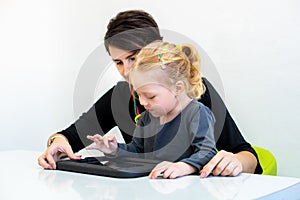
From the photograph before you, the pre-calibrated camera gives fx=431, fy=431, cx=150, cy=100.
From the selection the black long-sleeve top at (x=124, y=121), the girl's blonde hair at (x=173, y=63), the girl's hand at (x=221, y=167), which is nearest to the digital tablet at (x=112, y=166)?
the girl's hand at (x=221, y=167)

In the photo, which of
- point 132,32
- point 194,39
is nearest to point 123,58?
point 132,32

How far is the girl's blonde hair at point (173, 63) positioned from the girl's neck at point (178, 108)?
4cm

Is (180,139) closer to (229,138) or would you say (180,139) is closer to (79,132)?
(229,138)

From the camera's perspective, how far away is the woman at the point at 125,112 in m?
1.29

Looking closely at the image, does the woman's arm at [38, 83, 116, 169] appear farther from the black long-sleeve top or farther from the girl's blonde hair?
the girl's blonde hair

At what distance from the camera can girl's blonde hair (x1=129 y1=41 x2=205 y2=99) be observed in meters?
1.20

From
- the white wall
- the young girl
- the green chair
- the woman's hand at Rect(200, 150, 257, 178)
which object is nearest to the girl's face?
the young girl

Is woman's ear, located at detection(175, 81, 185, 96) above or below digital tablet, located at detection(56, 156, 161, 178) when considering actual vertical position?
above

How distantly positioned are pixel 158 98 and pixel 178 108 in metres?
0.06

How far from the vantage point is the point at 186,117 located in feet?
3.71

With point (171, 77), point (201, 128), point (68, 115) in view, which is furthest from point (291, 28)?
point (68, 115)

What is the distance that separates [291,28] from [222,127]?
0.68 m

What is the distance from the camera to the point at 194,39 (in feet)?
7.02

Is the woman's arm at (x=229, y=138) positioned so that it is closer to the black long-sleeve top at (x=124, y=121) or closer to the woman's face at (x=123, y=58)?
the black long-sleeve top at (x=124, y=121)
